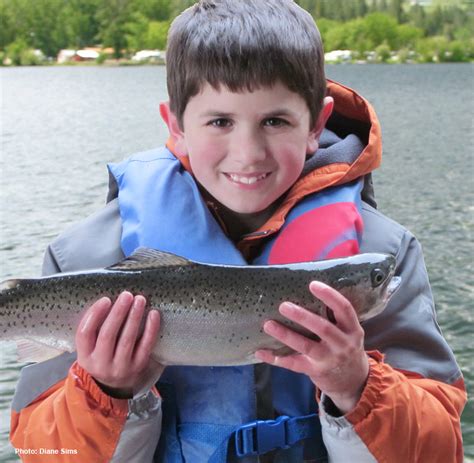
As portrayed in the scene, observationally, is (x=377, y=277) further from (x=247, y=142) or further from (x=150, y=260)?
(x=150, y=260)

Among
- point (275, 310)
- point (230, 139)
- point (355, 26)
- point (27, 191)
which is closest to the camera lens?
point (275, 310)

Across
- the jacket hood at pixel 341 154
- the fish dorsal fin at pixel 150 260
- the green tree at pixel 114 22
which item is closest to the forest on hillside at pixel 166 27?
the green tree at pixel 114 22

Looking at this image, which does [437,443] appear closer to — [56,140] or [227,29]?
[227,29]

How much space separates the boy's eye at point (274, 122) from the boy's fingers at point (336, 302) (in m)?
0.67

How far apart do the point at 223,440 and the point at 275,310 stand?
584 millimetres

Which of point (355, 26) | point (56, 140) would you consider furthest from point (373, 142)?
point (355, 26)

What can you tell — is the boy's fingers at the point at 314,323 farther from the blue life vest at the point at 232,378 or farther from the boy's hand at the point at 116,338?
the blue life vest at the point at 232,378

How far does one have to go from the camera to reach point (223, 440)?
2.74m

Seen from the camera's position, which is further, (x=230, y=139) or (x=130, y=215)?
(x=130, y=215)

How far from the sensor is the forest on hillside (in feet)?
277

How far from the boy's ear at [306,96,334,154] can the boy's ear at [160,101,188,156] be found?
501mm

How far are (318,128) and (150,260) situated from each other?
2.95 ft

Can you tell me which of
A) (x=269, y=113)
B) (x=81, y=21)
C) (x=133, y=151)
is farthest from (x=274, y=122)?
(x=81, y=21)

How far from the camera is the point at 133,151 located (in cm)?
2570
